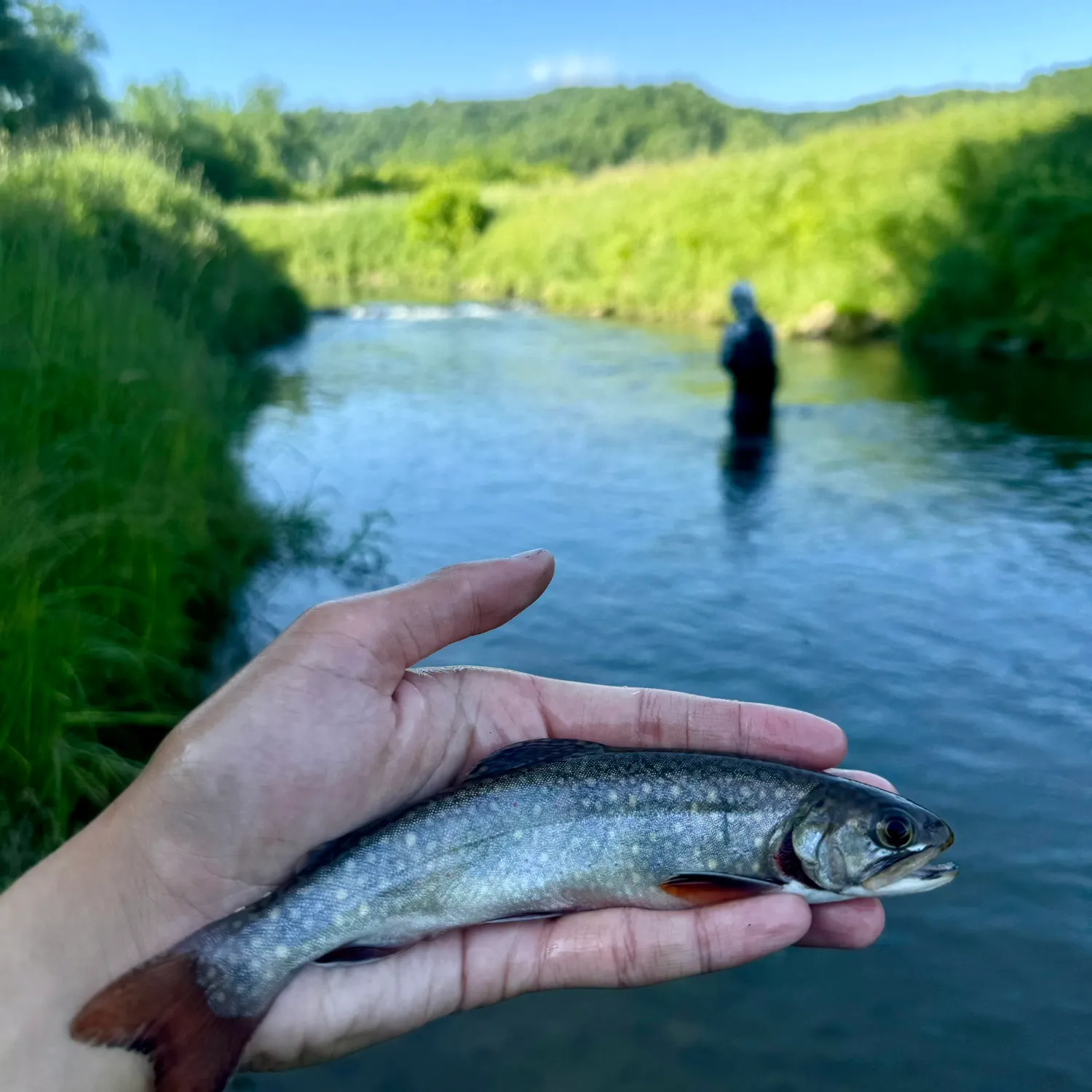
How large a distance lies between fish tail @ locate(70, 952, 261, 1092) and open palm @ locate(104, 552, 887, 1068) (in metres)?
0.25

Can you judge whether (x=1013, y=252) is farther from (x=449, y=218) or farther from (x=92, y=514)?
(x=449, y=218)

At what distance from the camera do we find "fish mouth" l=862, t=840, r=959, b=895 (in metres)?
2.83

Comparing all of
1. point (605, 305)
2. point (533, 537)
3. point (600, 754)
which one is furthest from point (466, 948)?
point (605, 305)

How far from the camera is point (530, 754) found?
300 centimetres

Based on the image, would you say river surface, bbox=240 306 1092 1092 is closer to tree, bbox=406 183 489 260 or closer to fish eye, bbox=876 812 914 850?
fish eye, bbox=876 812 914 850

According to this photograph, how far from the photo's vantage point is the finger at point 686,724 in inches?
127

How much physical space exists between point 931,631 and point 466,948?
5.66 meters

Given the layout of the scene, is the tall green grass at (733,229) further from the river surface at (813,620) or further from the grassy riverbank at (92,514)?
the grassy riverbank at (92,514)

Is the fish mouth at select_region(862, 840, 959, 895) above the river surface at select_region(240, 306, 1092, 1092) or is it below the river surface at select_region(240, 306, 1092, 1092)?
above

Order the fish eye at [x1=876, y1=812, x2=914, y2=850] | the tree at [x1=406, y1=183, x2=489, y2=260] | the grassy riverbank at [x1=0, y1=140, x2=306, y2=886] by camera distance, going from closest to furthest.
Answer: the fish eye at [x1=876, y1=812, x2=914, y2=850] → the grassy riverbank at [x1=0, y1=140, x2=306, y2=886] → the tree at [x1=406, y1=183, x2=489, y2=260]

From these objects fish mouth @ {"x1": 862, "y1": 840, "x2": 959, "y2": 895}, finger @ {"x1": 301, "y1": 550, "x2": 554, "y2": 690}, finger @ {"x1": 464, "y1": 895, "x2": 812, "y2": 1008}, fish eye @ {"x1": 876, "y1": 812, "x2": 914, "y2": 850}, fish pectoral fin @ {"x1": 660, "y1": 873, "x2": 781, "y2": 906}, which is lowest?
finger @ {"x1": 464, "y1": 895, "x2": 812, "y2": 1008}

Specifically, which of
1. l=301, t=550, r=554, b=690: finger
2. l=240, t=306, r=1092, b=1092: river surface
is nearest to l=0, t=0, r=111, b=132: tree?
l=240, t=306, r=1092, b=1092: river surface

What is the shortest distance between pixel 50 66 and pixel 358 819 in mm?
27594

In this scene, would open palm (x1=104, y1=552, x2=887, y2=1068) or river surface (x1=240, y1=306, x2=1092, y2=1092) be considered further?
river surface (x1=240, y1=306, x2=1092, y2=1092)
